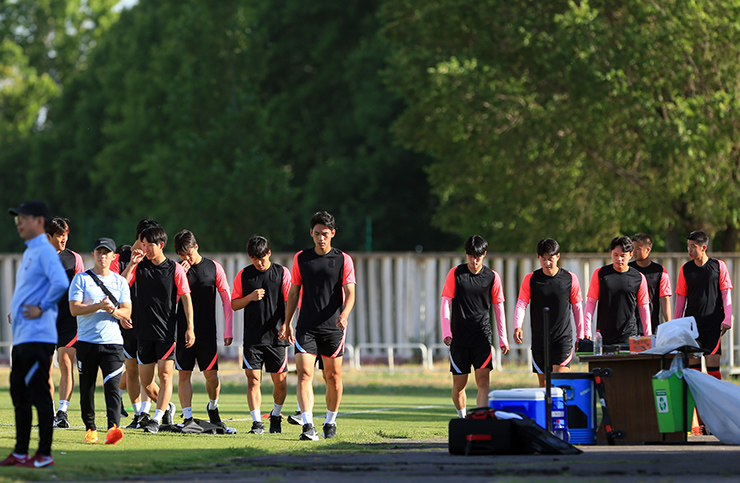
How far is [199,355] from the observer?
1255cm

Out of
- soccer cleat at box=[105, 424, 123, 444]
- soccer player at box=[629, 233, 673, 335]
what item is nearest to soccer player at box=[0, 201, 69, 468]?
soccer cleat at box=[105, 424, 123, 444]

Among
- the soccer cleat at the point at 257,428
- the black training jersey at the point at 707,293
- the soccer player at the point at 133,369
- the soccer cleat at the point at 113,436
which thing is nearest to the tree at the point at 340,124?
the black training jersey at the point at 707,293

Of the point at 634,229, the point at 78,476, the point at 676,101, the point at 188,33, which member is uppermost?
the point at 188,33

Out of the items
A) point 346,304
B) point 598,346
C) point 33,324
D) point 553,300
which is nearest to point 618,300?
point 553,300

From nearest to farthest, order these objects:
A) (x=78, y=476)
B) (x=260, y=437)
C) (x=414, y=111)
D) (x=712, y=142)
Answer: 1. (x=78, y=476)
2. (x=260, y=437)
3. (x=712, y=142)
4. (x=414, y=111)

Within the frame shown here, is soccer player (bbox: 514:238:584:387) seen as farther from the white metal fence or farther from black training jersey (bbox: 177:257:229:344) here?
the white metal fence

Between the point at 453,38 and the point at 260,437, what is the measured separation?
21.6 meters

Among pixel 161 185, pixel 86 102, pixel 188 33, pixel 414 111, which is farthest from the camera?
pixel 86 102

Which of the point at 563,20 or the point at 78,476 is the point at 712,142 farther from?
the point at 78,476

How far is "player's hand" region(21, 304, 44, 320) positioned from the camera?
357 inches

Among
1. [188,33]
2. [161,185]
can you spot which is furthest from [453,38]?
[161,185]

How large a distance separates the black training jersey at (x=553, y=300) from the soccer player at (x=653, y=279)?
1011 mm

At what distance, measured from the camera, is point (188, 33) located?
124 ft

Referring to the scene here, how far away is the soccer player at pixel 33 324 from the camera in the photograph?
911 cm
